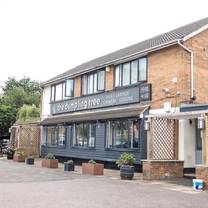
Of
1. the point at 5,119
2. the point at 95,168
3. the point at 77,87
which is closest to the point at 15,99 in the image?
the point at 5,119

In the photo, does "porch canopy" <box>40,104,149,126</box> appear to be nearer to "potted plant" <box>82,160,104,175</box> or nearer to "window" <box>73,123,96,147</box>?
"window" <box>73,123,96,147</box>

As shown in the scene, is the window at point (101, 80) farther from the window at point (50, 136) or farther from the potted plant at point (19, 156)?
the potted plant at point (19, 156)

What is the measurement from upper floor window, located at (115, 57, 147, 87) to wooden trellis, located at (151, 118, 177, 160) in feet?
11.6

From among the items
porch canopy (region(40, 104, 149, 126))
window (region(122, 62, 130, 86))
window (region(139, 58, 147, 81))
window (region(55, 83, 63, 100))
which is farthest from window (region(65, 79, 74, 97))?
window (region(139, 58, 147, 81))

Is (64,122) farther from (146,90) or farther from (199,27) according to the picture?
(199,27)

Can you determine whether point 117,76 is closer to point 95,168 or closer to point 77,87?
point 77,87

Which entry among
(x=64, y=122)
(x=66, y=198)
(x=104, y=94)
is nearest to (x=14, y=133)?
(x=64, y=122)

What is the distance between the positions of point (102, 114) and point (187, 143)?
617cm

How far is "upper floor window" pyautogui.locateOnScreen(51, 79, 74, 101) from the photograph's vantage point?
28609 mm

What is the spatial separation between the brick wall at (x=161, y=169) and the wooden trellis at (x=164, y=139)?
54 cm

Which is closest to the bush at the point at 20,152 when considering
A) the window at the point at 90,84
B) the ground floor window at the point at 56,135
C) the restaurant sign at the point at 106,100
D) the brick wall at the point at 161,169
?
the ground floor window at the point at 56,135

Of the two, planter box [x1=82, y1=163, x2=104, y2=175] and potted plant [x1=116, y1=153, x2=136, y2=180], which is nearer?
potted plant [x1=116, y1=153, x2=136, y2=180]

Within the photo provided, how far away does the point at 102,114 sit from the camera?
23.6 metres

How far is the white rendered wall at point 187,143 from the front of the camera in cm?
1903
